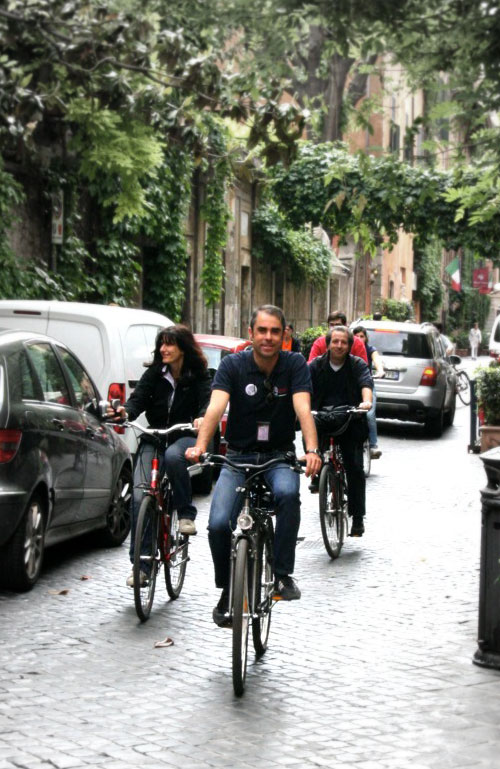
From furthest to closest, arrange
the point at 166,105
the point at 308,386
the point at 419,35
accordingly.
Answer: the point at 166,105
the point at 308,386
the point at 419,35

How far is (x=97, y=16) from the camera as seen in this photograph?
37.4 feet

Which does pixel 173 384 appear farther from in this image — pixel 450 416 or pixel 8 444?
pixel 450 416

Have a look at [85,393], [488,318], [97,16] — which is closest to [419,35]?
[85,393]

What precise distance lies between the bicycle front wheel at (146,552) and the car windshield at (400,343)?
14536mm

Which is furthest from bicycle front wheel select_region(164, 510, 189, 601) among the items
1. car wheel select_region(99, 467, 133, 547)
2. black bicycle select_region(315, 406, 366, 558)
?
car wheel select_region(99, 467, 133, 547)

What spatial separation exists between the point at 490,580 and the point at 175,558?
2298 millimetres

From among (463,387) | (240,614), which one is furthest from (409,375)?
(240,614)

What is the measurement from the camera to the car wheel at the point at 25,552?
8.41 m

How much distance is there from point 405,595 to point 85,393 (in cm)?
292

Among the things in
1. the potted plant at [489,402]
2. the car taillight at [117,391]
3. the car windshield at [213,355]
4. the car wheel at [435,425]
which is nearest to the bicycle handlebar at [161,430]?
the car taillight at [117,391]

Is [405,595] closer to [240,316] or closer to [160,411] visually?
[160,411]

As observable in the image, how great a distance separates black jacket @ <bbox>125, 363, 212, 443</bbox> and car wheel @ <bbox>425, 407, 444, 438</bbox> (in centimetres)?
1397

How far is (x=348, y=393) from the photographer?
11.1 metres

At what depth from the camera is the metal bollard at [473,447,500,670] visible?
272 inches
